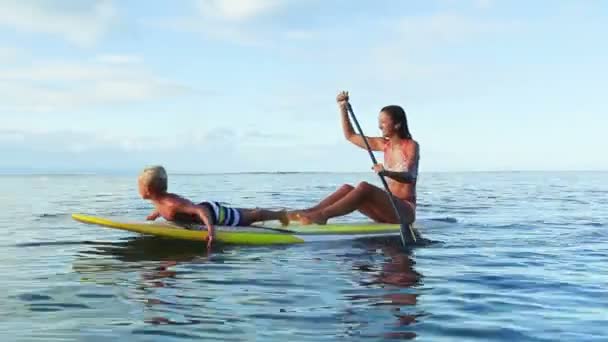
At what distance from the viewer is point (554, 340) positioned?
412 cm

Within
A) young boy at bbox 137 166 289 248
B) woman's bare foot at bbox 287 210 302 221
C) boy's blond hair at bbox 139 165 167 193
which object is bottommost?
woman's bare foot at bbox 287 210 302 221

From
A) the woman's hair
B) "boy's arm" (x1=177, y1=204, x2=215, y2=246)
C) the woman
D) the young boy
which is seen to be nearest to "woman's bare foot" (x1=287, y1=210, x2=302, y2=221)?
the woman

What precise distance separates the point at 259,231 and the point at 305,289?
9.50 ft

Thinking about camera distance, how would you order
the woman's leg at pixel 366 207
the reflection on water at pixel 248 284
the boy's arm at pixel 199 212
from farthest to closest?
the woman's leg at pixel 366 207 → the boy's arm at pixel 199 212 → the reflection on water at pixel 248 284

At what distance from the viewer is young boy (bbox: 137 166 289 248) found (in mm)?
7590

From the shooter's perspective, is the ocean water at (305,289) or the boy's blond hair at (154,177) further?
the boy's blond hair at (154,177)

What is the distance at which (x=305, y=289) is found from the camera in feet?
18.3

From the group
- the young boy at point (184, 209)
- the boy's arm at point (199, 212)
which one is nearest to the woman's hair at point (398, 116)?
the young boy at point (184, 209)

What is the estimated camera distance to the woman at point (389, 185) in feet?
28.6

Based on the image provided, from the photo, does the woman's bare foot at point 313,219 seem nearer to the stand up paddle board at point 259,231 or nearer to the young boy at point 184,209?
the stand up paddle board at point 259,231

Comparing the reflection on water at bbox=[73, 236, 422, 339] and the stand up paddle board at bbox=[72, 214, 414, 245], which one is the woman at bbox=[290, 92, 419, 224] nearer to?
the stand up paddle board at bbox=[72, 214, 414, 245]

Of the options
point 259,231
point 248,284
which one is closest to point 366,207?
point 259,231

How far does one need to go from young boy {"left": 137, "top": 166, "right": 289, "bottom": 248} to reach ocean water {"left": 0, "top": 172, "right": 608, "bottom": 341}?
370 millimetres

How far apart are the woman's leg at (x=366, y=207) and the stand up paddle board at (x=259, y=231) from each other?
14 centimetres
